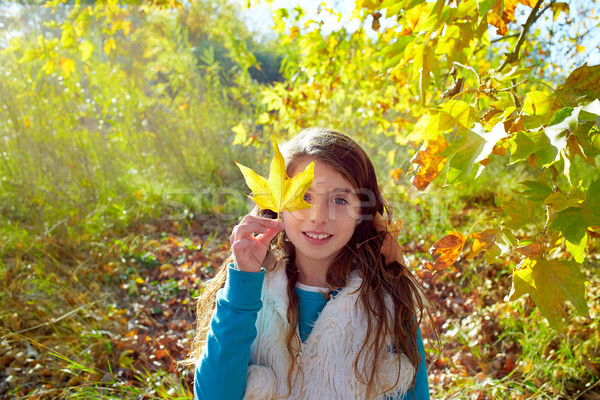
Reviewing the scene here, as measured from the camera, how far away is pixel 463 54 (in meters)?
1.18

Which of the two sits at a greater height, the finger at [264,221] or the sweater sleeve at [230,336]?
the finger at [264,221]

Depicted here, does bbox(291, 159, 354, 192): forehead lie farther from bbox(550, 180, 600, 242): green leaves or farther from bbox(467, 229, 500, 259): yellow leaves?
bbox(550, 180, 600, 242): green leaves

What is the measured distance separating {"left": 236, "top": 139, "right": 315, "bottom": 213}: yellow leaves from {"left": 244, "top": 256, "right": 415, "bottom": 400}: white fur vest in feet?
1.77

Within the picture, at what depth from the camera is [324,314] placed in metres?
1.28

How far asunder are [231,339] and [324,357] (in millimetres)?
314

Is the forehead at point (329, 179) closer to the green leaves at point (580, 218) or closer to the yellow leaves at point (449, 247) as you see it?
the yellow leaves at point (449, 247)

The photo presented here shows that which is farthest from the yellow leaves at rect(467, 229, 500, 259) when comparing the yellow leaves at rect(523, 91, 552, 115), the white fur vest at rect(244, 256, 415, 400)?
the white fur vest at rect(244, 256, 415, 400)

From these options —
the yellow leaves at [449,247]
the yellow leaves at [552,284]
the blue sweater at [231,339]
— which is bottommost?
the blue sweater at [231,339]

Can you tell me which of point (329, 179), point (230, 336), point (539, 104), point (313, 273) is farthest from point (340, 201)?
Result: point (539, 104)

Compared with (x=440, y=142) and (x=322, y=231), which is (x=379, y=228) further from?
(x=440, y=142)

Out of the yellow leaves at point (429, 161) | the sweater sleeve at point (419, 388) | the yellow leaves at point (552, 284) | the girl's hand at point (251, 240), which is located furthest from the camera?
the sweater sleeve at point (419, 388)

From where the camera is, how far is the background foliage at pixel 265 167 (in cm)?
88

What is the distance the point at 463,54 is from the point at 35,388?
7.94ft

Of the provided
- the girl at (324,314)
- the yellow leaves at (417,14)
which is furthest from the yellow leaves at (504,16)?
the girl at (324,314)
